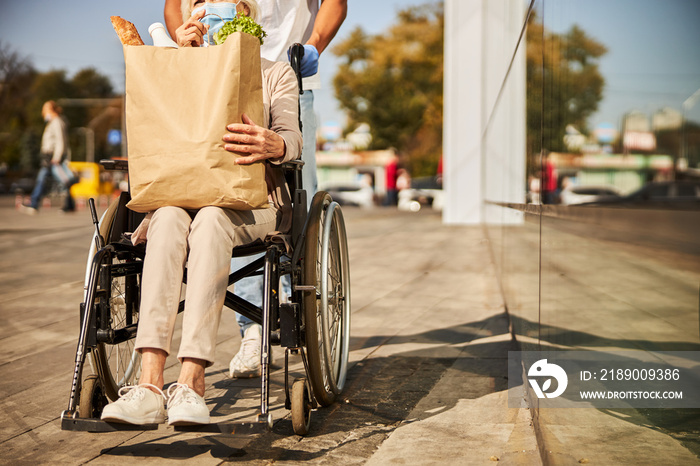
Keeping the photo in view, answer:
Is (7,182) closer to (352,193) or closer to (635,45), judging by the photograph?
(352,193)

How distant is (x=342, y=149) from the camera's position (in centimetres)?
6031

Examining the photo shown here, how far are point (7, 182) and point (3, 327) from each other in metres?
48.3

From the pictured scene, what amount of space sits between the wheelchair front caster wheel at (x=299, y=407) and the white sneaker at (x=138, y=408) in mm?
472

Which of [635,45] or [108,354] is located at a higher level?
[635,45]

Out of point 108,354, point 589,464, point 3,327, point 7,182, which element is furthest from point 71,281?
point 7,182

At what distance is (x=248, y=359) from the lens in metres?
3.72

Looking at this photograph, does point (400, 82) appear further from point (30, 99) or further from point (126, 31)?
point (126, 31)

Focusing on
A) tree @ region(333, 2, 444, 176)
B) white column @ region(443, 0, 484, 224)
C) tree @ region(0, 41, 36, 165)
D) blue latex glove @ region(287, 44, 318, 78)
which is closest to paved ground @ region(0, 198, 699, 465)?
blue latex glove @ region(287, 44, 318, 78)

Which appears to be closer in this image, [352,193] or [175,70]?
[175,70]

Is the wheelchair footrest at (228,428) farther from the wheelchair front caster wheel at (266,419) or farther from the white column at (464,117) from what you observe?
the white column at (464,117)

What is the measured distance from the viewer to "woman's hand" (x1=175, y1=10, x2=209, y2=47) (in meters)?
3.04

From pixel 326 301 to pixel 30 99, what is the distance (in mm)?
57708

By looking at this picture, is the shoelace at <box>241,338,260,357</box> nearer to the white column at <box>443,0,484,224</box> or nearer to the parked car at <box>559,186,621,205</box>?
the parked car at <box>559,186,621,205</box>

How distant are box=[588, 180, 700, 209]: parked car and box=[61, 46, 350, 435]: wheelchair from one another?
1.50 metres
